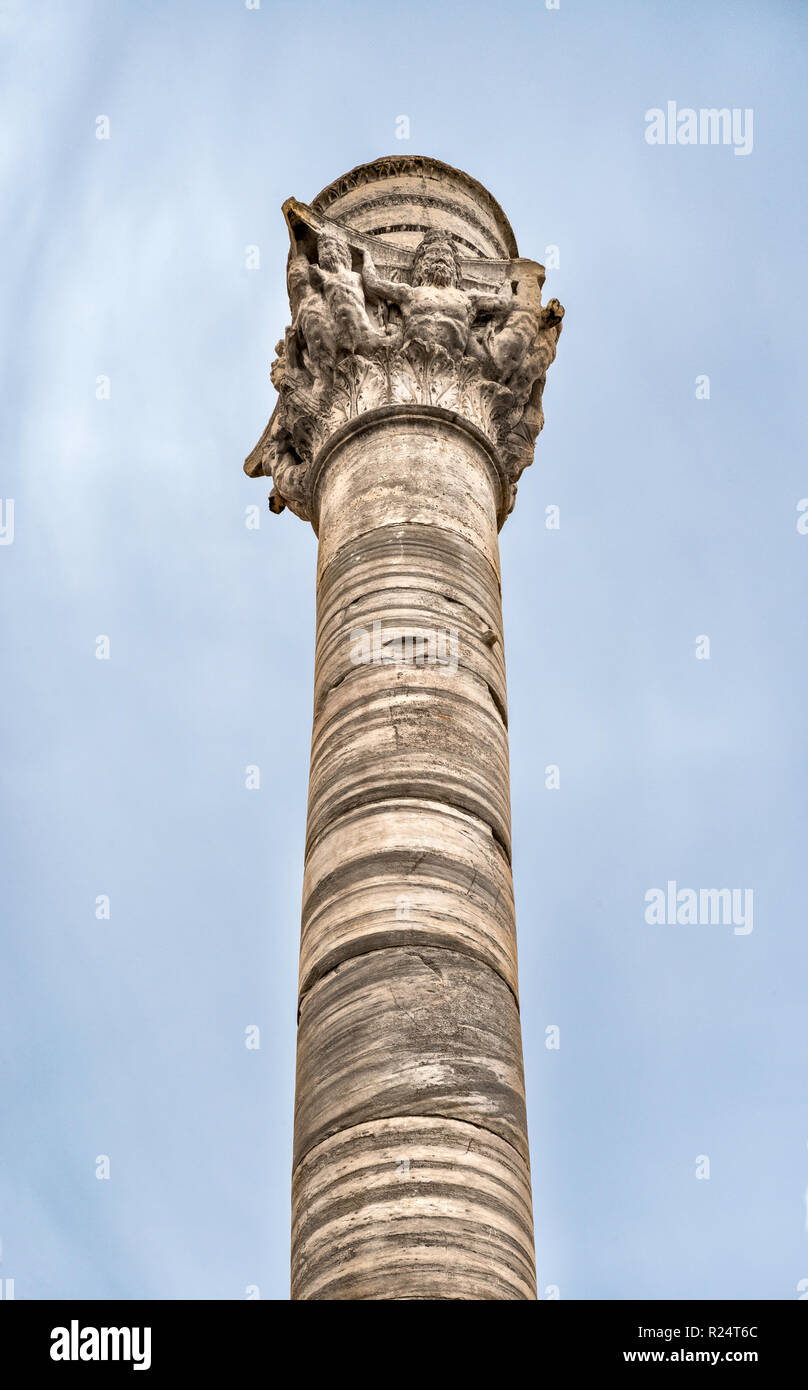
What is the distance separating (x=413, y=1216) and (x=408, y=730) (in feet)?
10.2

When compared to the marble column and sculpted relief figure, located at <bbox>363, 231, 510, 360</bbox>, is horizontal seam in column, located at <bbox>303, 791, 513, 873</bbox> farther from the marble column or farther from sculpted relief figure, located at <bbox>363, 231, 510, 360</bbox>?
sculpted relief figure, located at <bbox>363, 231, 510, 360</bbox>

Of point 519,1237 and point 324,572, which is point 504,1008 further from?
point 324,572

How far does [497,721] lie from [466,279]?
4.15 metres

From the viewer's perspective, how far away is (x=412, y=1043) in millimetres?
8445

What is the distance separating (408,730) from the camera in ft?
32.6

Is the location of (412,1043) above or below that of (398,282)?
below

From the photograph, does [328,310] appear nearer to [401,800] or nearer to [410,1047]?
[401,800]

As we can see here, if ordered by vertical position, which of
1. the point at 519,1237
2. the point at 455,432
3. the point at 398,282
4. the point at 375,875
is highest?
the point at 398,282

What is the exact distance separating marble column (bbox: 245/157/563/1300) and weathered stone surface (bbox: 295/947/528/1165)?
0.01m

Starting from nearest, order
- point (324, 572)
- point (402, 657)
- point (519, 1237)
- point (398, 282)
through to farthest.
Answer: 1. point (519, 1237)
2. point (402, 657)
3. point (324, 572)
4. point (398, 282)

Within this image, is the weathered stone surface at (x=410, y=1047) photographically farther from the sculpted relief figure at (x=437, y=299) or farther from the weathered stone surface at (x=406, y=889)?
the sculpted relief figure at (x=437, y=299)

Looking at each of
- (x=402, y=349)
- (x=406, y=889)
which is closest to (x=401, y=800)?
(x=406, y=889)
